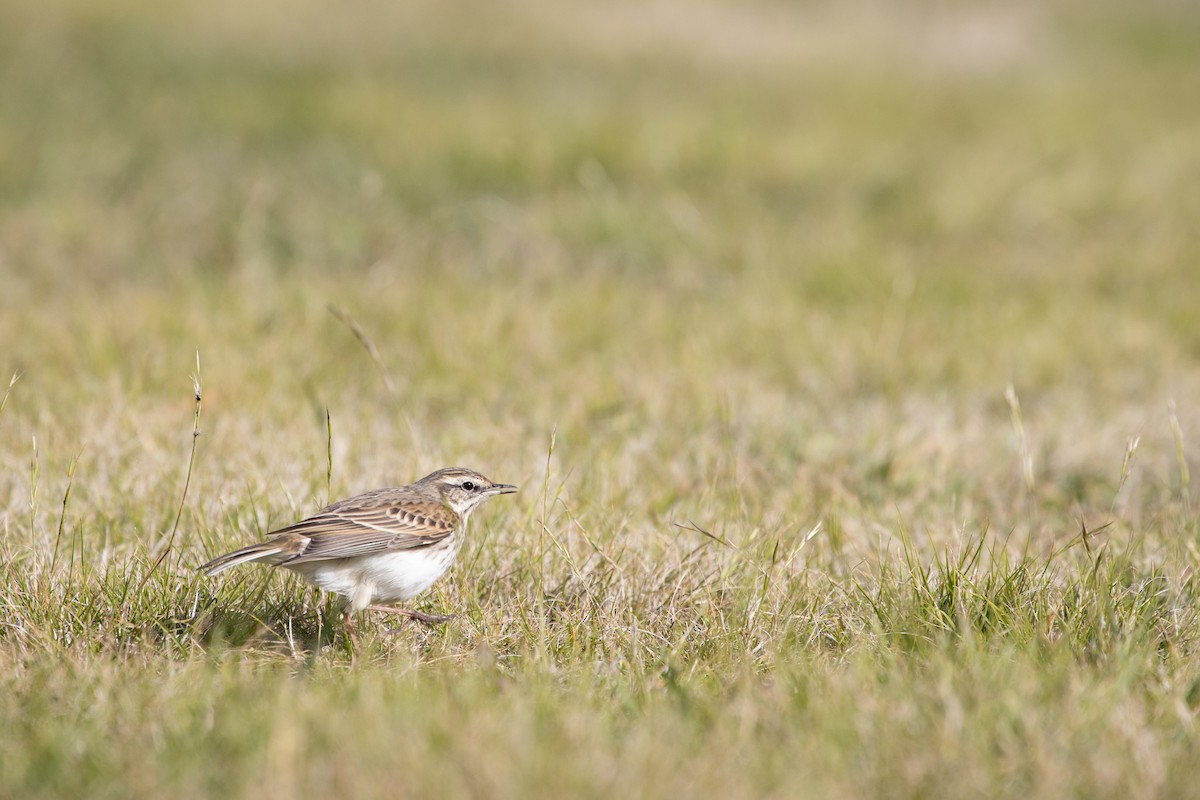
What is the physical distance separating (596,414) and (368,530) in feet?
6.98

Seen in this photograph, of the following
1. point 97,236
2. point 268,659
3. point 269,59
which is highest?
point 269,59

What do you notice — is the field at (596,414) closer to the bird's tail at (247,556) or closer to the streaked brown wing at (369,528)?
the bird's tail at (247,556)

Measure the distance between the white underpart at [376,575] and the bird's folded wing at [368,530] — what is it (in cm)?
4

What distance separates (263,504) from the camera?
4.23m

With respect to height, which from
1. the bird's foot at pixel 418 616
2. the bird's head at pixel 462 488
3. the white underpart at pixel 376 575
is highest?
the bird's head at pixel 462 488

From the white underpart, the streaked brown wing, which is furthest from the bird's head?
the white underpart

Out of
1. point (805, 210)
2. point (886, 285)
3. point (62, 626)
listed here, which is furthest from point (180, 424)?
point (805, 210)

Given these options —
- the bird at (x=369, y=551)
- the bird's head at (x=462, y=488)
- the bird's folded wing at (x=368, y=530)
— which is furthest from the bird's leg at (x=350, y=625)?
the bird's head at (x=462, y=488)

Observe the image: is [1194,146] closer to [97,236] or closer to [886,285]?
[886,285]

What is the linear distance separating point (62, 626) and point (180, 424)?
72.6 inches

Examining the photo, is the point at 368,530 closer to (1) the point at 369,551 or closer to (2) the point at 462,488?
(1) the point at 369,551

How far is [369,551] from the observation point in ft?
11.7

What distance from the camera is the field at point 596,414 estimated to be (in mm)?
2822

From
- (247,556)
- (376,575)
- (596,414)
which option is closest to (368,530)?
(376,575)
